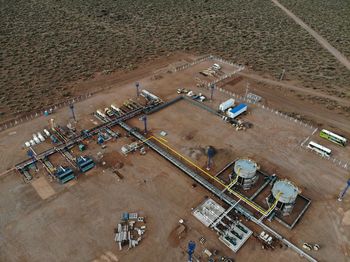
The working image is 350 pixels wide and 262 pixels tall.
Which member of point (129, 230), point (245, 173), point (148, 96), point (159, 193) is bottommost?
point (129, 230)

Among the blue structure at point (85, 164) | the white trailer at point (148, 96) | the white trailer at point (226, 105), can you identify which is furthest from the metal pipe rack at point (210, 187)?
the white trailer at point (226, 105)

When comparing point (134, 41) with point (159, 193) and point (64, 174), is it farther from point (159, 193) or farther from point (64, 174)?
point (159, 193)

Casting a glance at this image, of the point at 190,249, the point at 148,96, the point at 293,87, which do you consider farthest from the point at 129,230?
the point at 293,87

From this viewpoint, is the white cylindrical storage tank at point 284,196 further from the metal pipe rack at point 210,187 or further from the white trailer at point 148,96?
the white trailer at point 148,96

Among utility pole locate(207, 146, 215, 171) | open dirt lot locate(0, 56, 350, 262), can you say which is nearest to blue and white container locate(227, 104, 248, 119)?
open dirt lot locate(0, 56, 350, 262)

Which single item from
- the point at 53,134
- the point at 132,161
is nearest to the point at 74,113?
the point at 53,134

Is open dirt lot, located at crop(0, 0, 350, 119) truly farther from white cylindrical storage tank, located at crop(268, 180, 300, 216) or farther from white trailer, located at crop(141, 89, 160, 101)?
white cylindrical storage tank, located at crop(268, 180, 300, 216)
